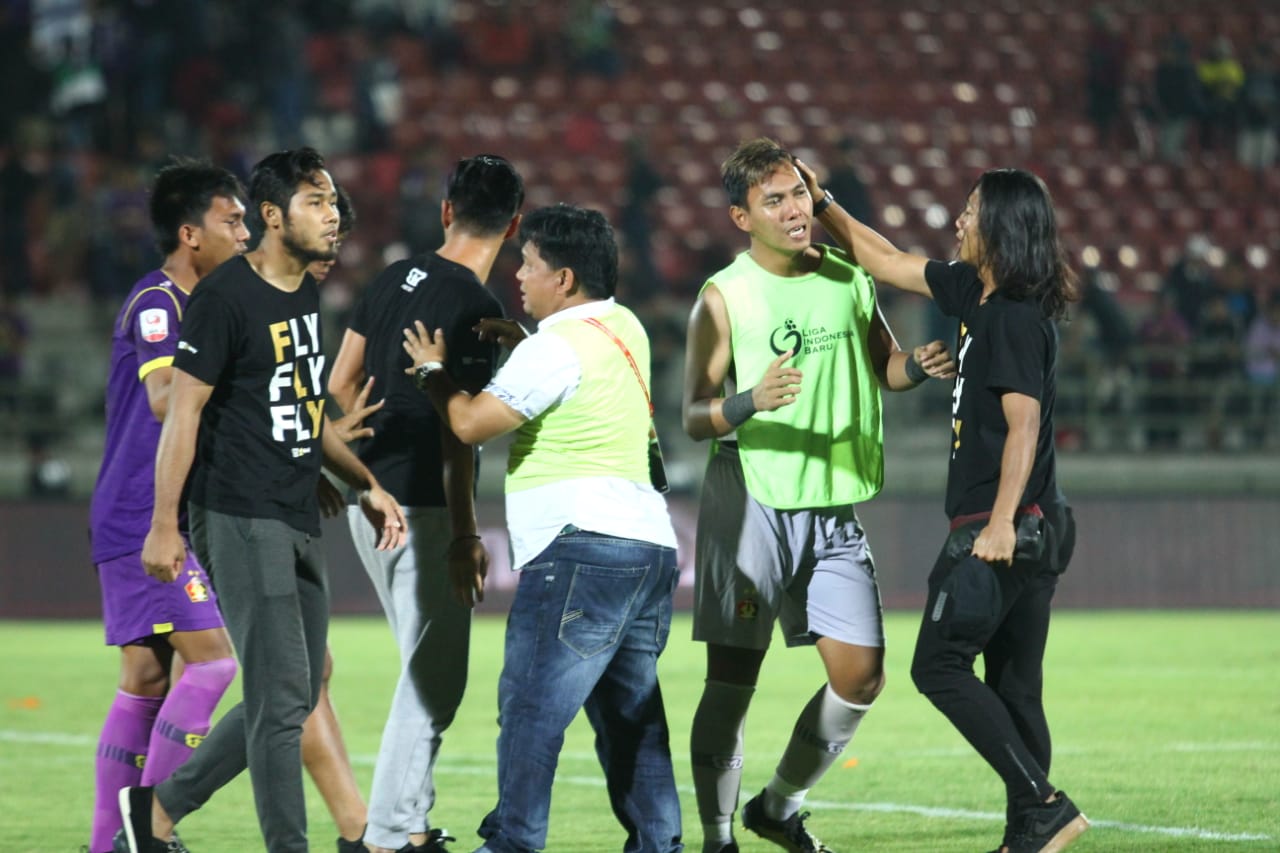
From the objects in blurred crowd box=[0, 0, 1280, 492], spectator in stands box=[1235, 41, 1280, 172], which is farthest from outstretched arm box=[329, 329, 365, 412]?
spectator in stands box=[1235, 41, 1280, 172]

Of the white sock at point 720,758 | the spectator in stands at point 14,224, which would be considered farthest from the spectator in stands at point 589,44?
the white sock at point 720,758

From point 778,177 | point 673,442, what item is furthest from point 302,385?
point 673,442

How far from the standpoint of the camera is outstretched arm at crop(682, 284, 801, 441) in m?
5.76

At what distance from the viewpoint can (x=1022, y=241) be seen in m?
5.61

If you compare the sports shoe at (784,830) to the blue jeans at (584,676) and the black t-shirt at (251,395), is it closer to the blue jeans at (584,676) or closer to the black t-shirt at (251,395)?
the blue jeans at (584,676)

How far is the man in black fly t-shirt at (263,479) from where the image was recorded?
17.0 ft

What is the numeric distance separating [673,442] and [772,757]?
29.7 feet

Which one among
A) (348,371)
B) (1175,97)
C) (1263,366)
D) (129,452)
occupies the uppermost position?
(1175,97)

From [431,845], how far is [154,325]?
186 cm

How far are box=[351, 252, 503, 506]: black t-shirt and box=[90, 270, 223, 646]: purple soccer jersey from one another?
663 mm

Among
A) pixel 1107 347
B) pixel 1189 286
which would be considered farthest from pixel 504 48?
pixel 1189 286

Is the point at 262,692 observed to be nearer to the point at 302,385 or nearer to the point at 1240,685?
the point at 302,385

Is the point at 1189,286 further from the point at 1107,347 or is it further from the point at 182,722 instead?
the point at 182,722

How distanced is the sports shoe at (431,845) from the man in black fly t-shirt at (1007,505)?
1.59 metres
